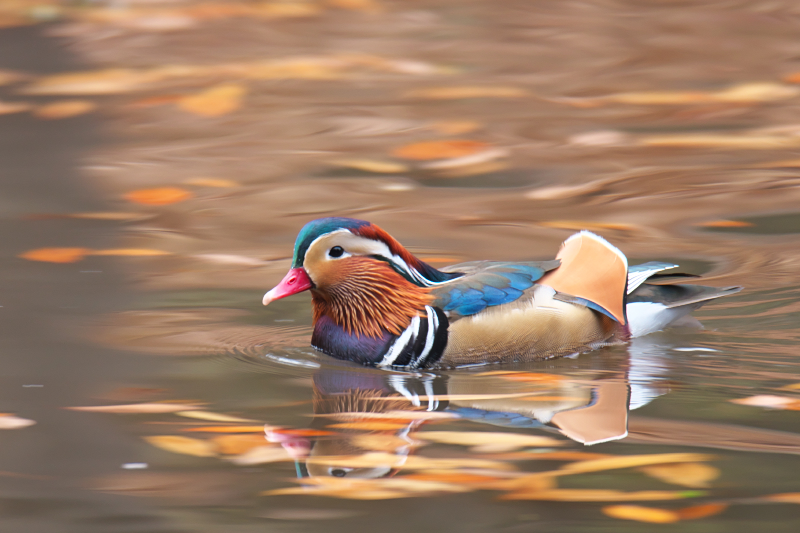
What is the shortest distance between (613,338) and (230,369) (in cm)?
182

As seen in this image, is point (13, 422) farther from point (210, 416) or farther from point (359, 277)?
point (359, 277)

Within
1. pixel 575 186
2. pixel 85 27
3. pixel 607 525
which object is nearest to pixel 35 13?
pixel 85 27

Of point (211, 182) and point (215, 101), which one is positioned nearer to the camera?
point (211, 182)

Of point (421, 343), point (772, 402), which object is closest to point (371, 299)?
point (421, 343)

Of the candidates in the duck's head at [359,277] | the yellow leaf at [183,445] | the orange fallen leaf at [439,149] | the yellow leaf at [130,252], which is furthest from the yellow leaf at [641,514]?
the orange fallen leaf at [439,149]

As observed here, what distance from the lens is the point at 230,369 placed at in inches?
205

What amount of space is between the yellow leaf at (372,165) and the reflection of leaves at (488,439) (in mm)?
5088

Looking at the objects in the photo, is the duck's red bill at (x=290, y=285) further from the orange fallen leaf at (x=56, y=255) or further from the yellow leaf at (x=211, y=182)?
the yellow leaf at (x=211, y=182)

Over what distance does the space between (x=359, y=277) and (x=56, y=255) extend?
103 inches

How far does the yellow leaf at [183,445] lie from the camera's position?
4.14m

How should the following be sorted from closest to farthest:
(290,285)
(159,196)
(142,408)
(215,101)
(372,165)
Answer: (142,408), (290,285), (159,196), (372,165), (215,101)

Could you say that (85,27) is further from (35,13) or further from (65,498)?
(65,498)

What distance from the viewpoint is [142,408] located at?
4664 millimetres

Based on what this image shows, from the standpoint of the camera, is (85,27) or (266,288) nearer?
(266,288)
